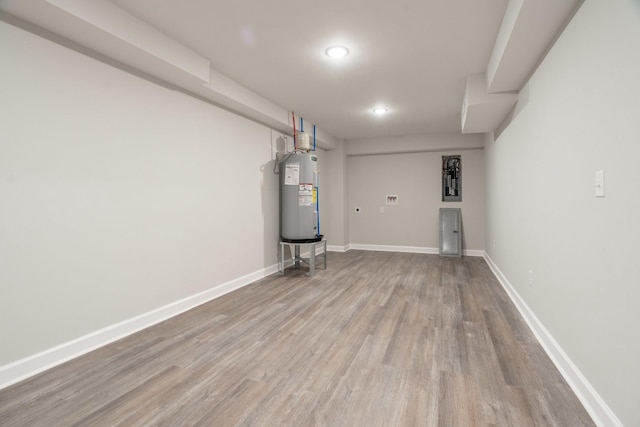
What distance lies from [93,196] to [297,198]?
8.41ft

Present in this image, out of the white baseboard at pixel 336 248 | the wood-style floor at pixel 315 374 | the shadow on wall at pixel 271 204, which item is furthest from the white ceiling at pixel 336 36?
the white baseboard at pixel 336 248

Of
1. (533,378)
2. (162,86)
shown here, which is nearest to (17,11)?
(162,86)

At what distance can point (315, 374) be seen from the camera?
6.37 feet

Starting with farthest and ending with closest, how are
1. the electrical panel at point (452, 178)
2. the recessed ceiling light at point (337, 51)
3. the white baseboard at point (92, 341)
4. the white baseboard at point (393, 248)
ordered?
the white baseboard at point (393, 248) < the electrical panel at point (452, 178) < the recessed ceiling light at point (337, 51) < the white baseboard at point (92, 341)

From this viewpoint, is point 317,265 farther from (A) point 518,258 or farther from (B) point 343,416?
(B) point 343,416

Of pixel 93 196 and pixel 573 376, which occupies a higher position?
pixel 93 196

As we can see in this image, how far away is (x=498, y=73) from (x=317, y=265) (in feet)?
12.3

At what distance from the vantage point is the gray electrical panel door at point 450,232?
20.1ft

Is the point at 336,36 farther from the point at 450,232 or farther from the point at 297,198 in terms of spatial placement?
the point at 450,232

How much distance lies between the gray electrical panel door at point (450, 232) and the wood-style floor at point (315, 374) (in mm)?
2938

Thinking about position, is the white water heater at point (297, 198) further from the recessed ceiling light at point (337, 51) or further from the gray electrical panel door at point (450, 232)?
the gray electrical panel door at point (450, 232)

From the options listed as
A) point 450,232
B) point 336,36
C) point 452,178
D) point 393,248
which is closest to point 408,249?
point 393,248

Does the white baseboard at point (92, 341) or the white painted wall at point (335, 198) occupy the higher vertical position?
the white painted wall at point (335, 198)

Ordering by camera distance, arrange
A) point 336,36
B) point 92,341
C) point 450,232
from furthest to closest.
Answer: point 450,232 → point 336,36 → point 92,341
